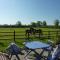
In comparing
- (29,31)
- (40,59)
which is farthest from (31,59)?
(29,31)

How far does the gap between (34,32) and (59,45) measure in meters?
17.9

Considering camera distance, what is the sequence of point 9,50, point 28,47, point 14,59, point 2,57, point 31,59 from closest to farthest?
point 2,57 < point 28,47 < point 9,50 < point 14,59 < point 31,59

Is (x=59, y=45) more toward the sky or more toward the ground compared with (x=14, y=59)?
more toward the sky

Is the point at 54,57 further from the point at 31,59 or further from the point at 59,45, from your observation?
the point at 31,59

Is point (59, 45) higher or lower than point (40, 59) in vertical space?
higher

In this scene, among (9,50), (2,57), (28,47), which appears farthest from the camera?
(9,50)

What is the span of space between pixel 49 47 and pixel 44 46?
42 centimetres

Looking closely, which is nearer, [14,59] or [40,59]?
[40,59]

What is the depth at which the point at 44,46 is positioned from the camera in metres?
6.07

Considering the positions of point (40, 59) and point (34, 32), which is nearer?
point (40, 59)

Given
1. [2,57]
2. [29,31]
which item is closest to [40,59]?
[2,57]

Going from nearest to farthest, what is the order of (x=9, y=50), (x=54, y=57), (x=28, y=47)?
(x=54, y=57) < (x=28, y=47) < (x=9, y=50)

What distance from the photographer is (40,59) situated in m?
6.30

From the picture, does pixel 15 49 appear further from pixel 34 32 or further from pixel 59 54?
pixel 34 32
